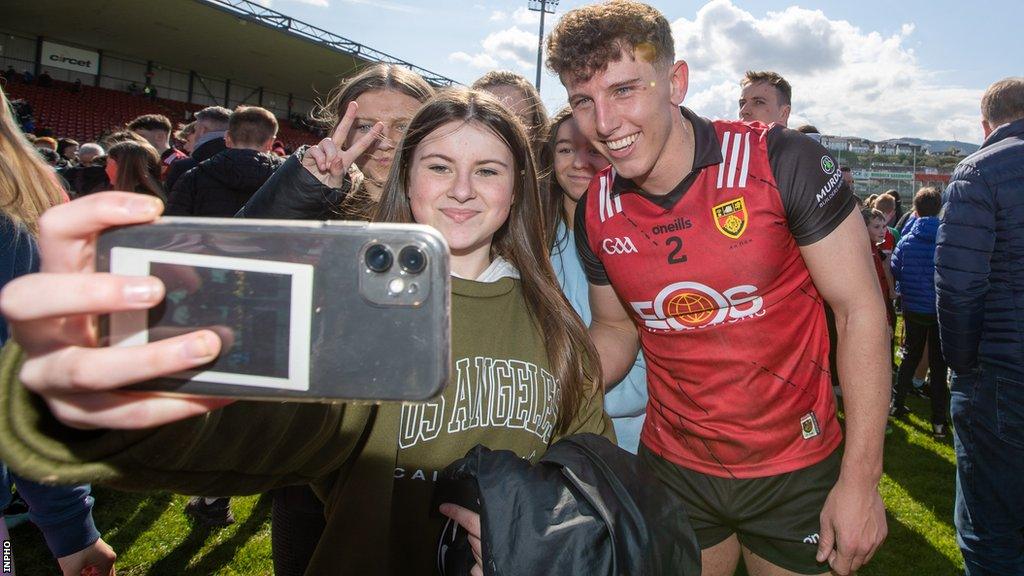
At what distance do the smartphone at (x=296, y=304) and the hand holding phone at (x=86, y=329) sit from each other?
0.03m

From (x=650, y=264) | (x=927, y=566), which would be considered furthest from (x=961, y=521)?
(x=650, y=264)

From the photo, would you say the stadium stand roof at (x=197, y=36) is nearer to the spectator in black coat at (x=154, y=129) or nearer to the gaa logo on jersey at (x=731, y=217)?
the spectator in black coat at (x=154, y=129)

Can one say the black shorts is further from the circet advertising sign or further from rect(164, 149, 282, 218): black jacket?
the circet advertising sign

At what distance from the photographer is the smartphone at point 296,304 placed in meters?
0.81

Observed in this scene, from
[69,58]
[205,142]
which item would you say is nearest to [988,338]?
[205,142]

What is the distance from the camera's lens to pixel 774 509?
2037 mm

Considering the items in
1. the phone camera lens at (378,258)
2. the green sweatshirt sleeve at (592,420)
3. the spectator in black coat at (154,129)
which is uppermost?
the spectator in black coat at (154,129)

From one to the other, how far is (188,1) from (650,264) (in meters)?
24.7

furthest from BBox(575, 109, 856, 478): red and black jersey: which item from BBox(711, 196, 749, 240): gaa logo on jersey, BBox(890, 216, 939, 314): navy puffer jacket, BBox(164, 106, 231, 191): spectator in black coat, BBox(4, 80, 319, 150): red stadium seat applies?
BBox(4, 80, 319, 150): red stadium seat

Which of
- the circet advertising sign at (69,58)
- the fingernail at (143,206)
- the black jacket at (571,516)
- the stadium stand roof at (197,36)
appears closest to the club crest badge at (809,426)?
the black jacket at (571,516)

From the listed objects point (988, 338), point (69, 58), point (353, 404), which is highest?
point (69, 58)

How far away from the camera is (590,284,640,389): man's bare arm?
2.22 meters

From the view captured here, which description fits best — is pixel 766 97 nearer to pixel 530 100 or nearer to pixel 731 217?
pixel 530 100

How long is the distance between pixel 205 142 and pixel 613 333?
4.03m
